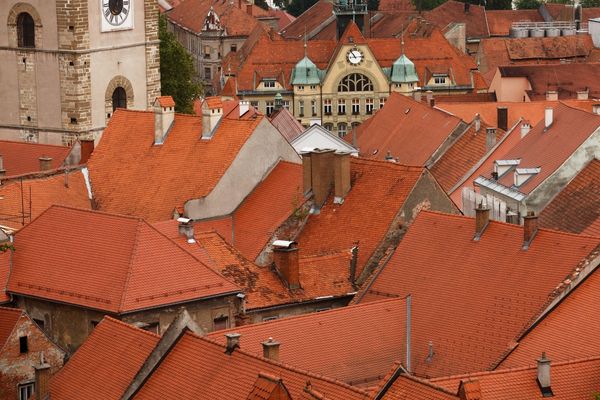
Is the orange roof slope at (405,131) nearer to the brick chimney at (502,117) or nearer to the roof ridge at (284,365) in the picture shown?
the brick chimney at (502,117)

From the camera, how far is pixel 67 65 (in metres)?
83.3

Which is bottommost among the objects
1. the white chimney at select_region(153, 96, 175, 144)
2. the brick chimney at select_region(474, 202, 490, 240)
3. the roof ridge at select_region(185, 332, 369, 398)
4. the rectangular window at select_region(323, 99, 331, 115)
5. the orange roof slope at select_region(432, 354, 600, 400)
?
the rectangular window at select_region(323, 99, 331, 115)

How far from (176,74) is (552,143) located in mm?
46196

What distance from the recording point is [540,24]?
166000 mm

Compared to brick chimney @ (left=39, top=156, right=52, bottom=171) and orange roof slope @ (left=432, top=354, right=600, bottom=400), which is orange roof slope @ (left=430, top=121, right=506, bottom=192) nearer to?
brick chimney @ (left=39, top=156, right=52, bottom=171)

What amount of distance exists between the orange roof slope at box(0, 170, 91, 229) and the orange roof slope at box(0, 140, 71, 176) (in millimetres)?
4887

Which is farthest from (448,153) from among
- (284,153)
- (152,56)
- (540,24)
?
(540,24)

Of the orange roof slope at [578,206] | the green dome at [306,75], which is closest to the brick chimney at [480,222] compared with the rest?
the orange roof slope at [578,206]

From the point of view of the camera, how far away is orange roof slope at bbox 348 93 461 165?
87562mm

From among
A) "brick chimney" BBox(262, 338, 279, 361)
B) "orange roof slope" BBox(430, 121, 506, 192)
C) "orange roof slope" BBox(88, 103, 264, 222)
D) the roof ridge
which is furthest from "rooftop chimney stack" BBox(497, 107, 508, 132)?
the roof ridge

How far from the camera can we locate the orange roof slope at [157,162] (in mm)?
68312

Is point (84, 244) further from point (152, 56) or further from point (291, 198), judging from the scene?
point (152, 56)

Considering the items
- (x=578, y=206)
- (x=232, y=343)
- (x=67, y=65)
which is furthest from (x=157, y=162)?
(x=232, y=343)

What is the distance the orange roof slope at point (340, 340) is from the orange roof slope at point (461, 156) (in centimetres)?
2648
